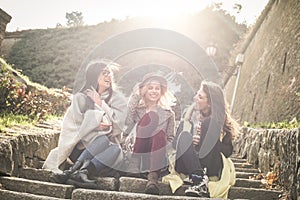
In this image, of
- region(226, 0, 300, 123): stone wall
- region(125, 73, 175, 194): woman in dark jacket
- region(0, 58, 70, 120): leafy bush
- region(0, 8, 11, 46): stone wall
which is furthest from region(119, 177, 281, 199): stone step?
region(0, 8, 11, 46): stone wall

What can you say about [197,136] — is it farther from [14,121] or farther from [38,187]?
[14,121]

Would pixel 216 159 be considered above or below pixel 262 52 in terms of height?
below

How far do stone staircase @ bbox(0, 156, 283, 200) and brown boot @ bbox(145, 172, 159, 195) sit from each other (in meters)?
0.08

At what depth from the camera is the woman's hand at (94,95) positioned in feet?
11.7

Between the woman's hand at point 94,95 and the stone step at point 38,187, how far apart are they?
1.10 m

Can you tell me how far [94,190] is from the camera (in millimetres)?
2574

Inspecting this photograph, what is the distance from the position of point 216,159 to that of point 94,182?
1133 millimetres

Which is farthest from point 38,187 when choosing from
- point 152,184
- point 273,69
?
point 273,69

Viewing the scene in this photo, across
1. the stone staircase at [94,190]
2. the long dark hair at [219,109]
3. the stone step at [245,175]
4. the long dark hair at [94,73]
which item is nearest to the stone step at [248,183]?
the stone staircase at [94,190]

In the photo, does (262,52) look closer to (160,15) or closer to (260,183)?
(260,183)

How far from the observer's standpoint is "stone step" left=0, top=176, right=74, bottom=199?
104 inches

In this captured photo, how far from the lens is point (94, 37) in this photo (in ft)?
56.3

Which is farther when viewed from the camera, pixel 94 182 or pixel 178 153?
pixel 178 153

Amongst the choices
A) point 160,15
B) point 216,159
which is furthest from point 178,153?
point 160,15
